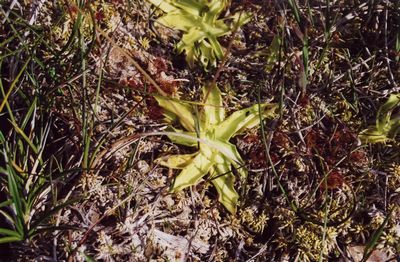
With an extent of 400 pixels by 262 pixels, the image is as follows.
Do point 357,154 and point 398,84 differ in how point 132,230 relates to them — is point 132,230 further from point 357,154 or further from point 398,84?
point 398,84

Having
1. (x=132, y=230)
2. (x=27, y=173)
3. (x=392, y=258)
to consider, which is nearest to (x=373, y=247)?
(x=392, y=258)

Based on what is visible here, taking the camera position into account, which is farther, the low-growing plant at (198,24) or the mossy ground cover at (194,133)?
the low-growing plant at (198,24)

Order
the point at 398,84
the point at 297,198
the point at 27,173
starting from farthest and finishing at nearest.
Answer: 1. the point at 398,84
2. the point at 297,198
3. the point at 27,173

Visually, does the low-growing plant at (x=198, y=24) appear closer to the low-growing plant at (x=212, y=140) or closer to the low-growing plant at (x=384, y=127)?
the low-growing plant at (x=212, y=140)

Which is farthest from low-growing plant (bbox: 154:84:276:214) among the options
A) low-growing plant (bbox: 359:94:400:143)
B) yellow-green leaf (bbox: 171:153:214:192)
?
low-growing plant (bbox: 359:94:400:143)

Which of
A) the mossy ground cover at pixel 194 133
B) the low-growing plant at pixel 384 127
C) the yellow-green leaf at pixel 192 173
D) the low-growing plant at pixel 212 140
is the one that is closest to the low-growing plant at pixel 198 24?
the mossy ground cover at pixel 194 133
